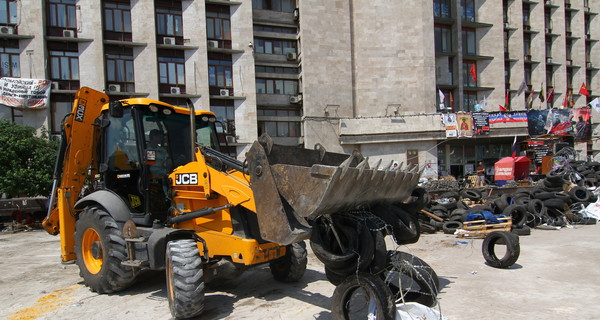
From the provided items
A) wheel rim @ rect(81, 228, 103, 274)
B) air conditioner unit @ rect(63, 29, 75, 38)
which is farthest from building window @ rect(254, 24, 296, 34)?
wheel rim @ rect(81, 228, 103, 274)

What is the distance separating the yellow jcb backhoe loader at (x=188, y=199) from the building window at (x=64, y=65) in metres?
22.2

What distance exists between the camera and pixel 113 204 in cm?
621

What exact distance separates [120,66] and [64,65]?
3470mm

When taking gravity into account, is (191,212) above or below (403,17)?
below

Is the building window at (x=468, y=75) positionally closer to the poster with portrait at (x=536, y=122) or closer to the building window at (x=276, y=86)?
the poster with portrait at (x=536, y=122)

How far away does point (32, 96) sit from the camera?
80.2 feet

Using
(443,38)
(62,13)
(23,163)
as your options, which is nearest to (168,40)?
(62,13)

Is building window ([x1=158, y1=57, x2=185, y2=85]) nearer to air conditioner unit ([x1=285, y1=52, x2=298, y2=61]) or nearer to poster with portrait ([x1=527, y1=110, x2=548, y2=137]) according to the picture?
air conditioner unit ([x1=285, y1=52, x2=298, y2=61])

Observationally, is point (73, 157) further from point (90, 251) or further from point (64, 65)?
point (64, 65)

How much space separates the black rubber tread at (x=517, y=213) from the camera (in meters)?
11.6

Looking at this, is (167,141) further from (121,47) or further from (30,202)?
(121,47)

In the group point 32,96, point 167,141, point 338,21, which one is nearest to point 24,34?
point 32,96

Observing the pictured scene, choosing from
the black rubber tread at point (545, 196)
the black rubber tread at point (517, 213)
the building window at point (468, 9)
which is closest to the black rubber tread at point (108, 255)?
the black rubber tread at point (517, 213)

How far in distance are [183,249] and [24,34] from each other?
27156 mm
